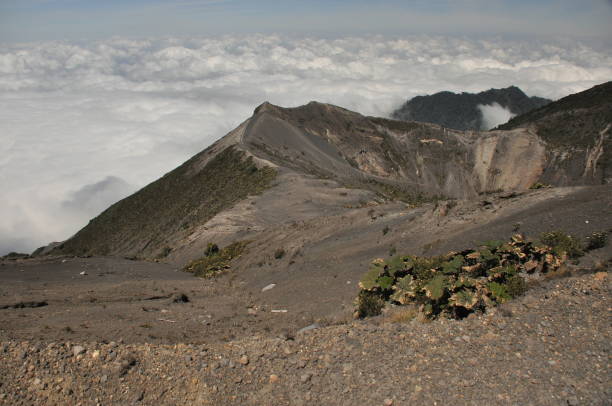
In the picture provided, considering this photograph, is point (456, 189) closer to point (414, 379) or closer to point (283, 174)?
point (283, 174)

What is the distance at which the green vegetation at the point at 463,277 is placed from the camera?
9867 mm

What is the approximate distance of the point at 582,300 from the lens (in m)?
9.02

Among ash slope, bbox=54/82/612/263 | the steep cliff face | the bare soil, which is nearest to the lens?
the bare soil

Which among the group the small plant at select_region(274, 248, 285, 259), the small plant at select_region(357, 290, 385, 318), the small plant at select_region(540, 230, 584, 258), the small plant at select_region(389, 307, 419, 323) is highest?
the small plant at select_region(540, 230, 584, 258)

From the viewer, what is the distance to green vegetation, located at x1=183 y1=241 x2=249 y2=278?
24.5 metres

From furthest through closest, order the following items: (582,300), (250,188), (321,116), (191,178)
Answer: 1. (321,116)
2. (191,178)
3. (250,188)
4. (582,300)

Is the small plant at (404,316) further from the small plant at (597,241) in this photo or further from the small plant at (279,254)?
the small plant at (279,254)

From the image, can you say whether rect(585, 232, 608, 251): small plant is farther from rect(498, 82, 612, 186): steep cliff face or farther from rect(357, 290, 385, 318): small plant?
rect(498, 82, 612, 186): steep cliff face

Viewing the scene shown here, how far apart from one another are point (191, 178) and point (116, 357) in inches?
1879

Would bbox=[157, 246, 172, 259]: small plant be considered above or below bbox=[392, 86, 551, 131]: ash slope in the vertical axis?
below

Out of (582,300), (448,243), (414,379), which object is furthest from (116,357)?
(448,243)

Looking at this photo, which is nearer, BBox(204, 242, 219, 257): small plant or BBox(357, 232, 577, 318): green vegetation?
BBox(357, 232, 577, 318): green vegetation

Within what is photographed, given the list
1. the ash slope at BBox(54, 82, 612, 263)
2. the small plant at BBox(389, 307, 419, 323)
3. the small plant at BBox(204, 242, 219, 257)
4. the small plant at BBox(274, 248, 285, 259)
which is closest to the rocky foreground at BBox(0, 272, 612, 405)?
the small plant at BBox(389, 307, 419, 323)

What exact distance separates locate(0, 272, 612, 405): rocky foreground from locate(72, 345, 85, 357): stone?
4cm
